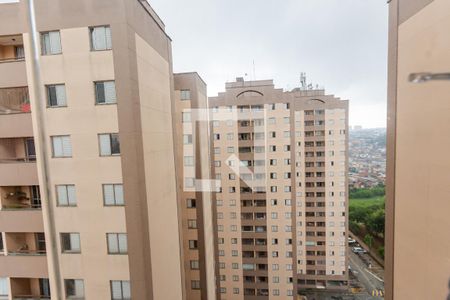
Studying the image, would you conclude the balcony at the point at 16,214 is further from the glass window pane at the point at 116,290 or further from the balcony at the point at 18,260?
the glass window pane at the point at 116,290

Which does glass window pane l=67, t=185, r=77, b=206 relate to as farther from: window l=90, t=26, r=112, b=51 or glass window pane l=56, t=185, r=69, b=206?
window l=90, t=26, r=112, b=51

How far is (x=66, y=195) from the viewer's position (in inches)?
97.3

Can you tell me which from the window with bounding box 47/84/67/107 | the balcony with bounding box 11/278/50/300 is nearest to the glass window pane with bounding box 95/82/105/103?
the window with bounding box 47/84/67/107

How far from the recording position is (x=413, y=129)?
88.0 inches

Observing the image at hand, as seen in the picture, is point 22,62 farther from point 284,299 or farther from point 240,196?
point 284,299

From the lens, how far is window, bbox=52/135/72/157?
94.8 inches

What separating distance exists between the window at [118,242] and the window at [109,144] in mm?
933

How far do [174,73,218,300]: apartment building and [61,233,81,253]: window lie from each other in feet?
8.73

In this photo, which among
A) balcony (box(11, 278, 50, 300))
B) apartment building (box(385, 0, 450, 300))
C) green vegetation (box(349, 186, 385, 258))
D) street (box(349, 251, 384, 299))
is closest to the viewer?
apartment building (box(385, 0, 450, 300))

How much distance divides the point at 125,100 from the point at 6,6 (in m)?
1.69

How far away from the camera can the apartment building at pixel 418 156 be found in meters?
1.91

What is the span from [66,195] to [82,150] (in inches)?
22.4

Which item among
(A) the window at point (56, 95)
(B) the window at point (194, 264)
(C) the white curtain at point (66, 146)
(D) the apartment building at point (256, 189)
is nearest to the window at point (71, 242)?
(C) the white curtain at point (66, 146)

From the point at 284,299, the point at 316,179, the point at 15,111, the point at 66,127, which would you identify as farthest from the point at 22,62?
the point at 316,179
